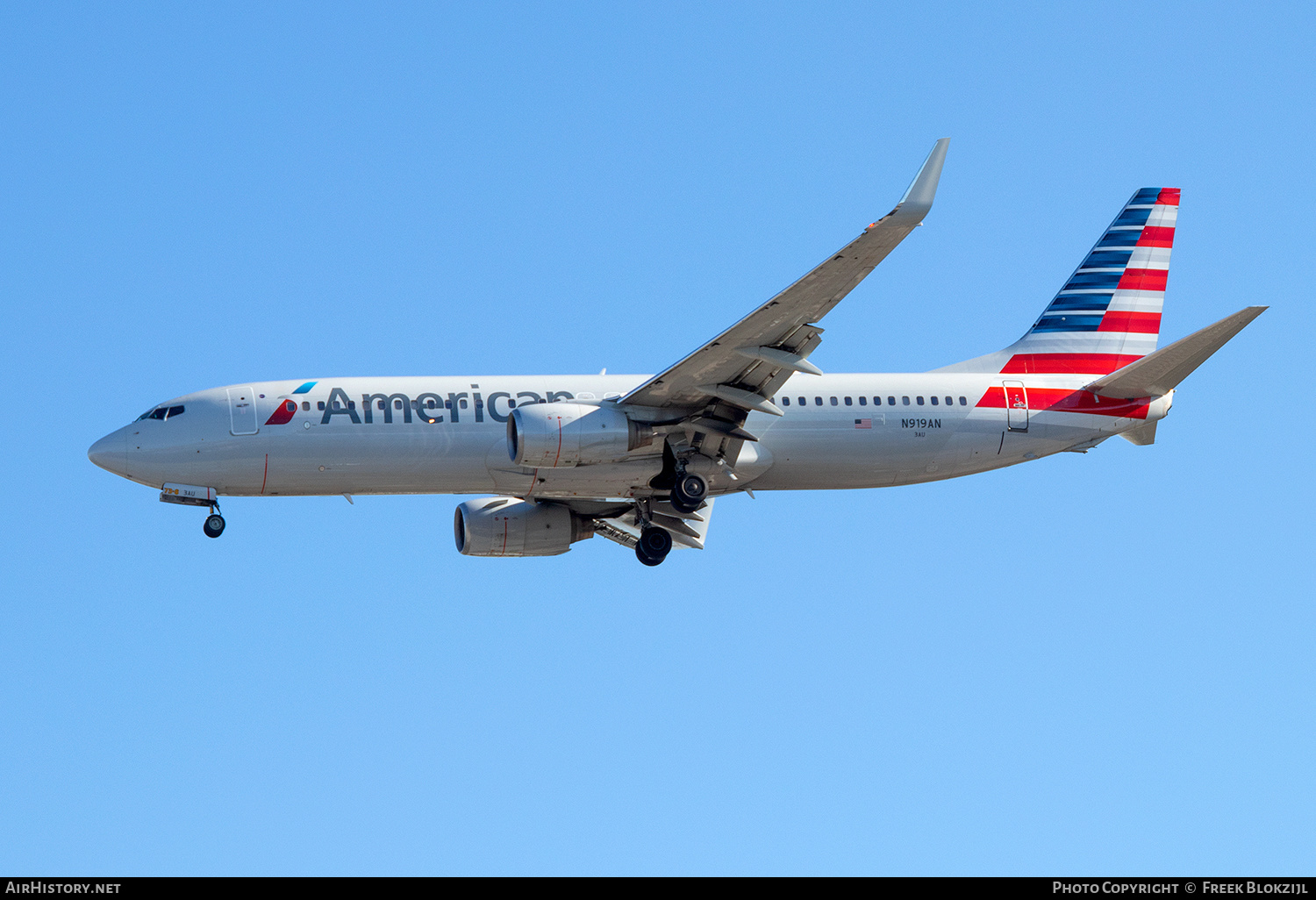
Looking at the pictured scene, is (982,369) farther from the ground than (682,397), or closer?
farther from the ground

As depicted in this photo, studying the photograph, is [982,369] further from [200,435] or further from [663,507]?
[200,435]

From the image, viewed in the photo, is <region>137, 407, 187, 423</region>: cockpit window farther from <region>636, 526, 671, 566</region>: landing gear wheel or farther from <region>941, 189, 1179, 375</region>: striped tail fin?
<region>941, 189, 1179, 375</region>: striped tail fin

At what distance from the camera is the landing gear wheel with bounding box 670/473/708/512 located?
31438mm

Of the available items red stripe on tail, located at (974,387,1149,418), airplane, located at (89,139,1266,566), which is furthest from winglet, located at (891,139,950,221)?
red stripe on tail, located at (974,387,1149,418)

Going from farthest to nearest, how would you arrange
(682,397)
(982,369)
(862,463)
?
1. (982,369)
2. (862,463)
3. (682,397)

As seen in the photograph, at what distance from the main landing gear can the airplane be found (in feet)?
0.12

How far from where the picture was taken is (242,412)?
32125mm

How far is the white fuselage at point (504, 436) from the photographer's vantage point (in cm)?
3183

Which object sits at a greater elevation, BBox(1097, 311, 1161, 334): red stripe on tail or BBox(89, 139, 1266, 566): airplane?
BBox(1097, 311, 1161, 334): red stripe on tail

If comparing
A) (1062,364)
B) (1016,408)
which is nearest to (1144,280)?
(1062,364)

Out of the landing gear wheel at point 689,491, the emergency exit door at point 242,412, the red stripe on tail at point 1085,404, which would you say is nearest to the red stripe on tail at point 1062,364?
the red stripe on tail at point 1085,404
